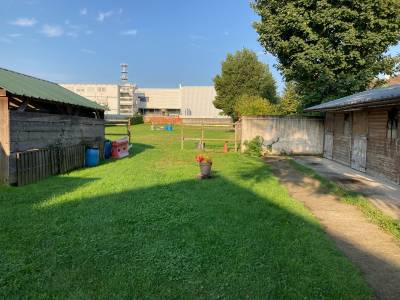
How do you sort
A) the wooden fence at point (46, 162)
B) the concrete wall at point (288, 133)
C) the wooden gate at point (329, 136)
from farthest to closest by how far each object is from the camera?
the concrete wall at point (288, 133), the wooden gate at point (329, 136), the wooden fence at point (46, 162)

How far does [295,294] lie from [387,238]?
297 centimetres

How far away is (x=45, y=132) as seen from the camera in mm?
10883

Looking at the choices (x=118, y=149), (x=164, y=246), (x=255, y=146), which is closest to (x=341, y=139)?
(x=255, y=146)

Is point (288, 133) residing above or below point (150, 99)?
below

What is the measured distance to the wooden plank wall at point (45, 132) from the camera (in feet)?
30.2

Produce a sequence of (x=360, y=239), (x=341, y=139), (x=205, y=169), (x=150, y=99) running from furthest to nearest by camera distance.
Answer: (x=150, y=99) → (x=341, y=139) → (x=205, y=169) → (x=360, y=239)

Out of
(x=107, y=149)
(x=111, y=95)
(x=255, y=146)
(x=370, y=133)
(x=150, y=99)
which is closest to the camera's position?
(x=370, y=133)

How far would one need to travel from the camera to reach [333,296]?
376 centimetres

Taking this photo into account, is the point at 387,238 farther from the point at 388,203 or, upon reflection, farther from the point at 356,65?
the point at 356,65

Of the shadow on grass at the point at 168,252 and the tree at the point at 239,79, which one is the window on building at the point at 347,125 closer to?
the shadow on grass at the point at 168,252

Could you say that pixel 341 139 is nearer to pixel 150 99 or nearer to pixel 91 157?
pixel 91 157

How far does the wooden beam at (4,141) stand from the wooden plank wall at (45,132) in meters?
0.10

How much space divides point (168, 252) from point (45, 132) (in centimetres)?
806

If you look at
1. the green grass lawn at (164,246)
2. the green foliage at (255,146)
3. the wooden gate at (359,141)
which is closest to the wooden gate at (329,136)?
the wooden gate at (359,141)
